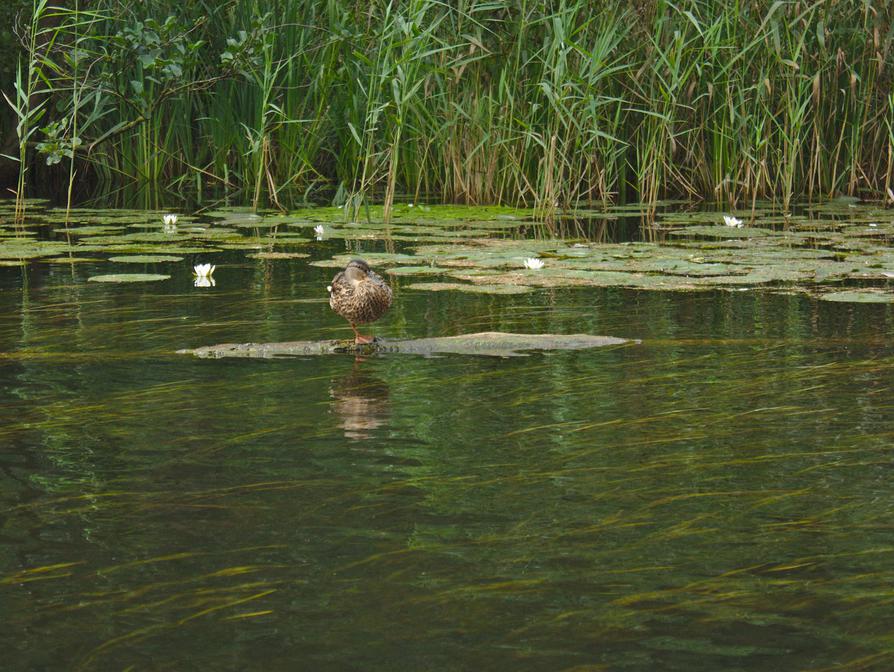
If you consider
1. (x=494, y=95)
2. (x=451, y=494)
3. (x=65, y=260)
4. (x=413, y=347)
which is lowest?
(x=451, y=494)

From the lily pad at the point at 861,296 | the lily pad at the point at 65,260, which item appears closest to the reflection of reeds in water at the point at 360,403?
the lily pad at the point at 861,296

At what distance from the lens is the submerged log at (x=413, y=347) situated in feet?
17.7

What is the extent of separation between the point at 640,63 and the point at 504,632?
838 cm

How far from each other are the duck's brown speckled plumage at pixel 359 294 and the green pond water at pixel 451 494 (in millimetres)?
262

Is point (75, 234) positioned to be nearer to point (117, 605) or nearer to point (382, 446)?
point (382, 446)

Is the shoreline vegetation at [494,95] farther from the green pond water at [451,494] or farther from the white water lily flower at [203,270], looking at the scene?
the green pond water at [451,494]

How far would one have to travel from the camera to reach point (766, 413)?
14.6ft

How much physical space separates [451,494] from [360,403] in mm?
1188

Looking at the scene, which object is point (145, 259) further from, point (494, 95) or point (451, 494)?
point (451, 494)

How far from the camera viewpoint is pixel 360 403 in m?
4.70

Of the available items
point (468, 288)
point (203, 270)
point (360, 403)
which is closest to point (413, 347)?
point (360, 403)

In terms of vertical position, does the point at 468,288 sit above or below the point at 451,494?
above

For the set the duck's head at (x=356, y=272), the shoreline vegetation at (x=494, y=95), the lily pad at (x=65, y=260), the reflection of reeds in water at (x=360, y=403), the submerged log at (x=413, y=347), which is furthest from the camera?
the shoreline vegetation at (x=494, y=95)

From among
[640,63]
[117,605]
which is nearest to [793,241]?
[640,63]
